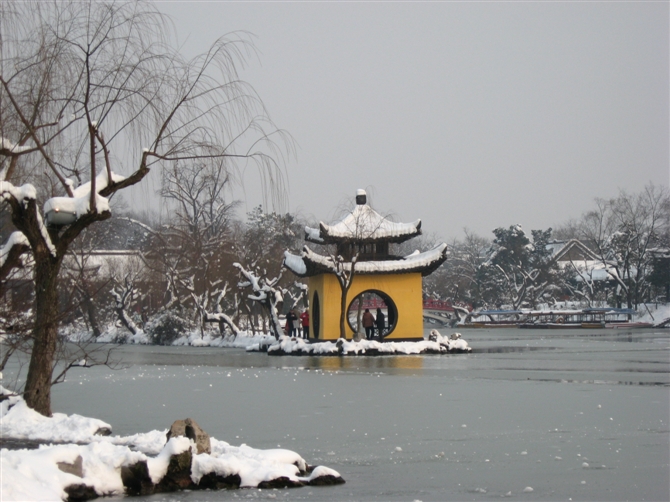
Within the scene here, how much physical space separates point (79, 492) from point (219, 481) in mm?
1162

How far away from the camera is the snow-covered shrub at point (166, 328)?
3891 cm

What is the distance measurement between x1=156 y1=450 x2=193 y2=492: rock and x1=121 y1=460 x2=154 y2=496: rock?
113mm

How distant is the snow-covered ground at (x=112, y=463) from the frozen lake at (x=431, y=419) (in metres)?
0.25

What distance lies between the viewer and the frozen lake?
6.94 m

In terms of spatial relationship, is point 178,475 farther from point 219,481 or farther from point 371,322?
point 371,322

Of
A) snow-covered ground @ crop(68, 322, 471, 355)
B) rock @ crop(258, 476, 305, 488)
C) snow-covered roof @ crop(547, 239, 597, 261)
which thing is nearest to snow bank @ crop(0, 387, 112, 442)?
rock @ crop(258, 476, 305, 488)

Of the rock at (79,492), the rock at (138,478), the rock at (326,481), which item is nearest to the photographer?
the rock at (79,492)

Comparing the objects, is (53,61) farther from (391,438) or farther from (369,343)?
(369,343)

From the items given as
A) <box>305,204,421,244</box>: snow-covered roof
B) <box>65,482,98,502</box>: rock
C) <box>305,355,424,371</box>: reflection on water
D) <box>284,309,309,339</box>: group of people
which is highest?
<box>305,204,421,244</box>: snow-covered roof

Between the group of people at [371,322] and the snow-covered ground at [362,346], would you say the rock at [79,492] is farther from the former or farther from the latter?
the group of people at [371,322]

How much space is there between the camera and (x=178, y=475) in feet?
23.2

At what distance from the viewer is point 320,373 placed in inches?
709

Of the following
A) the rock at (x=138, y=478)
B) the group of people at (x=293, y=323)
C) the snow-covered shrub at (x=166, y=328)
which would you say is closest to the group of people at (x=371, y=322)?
the group of people at (x=293, y=323)

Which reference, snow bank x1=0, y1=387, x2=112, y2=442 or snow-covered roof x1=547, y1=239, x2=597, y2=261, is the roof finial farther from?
snow-covered roof x1=547, y1=239, x2=597, y2=261
